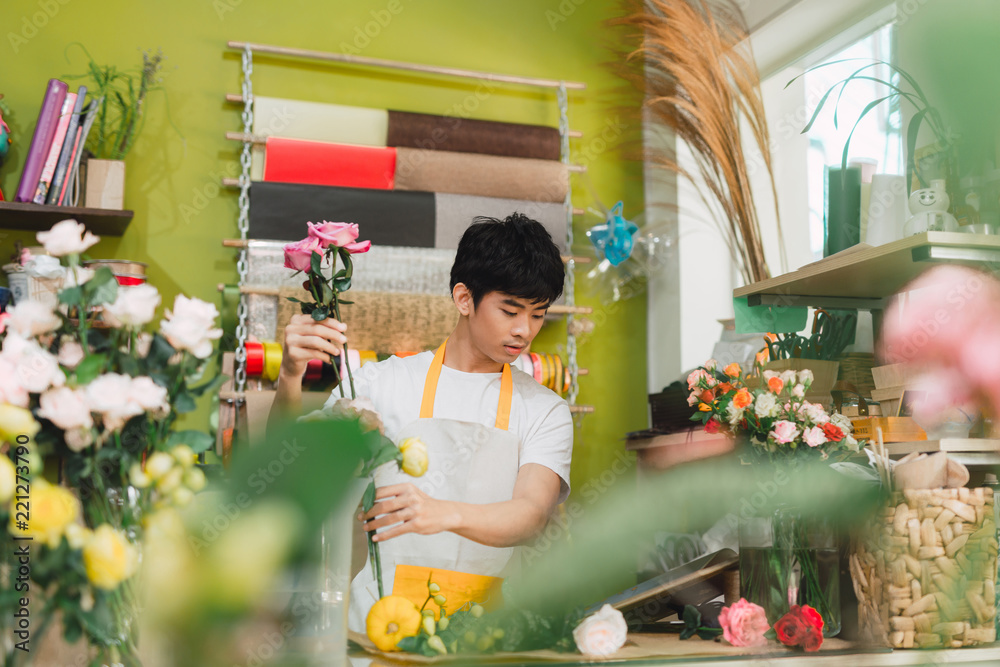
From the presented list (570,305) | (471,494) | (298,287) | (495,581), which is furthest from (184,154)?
(495,581)

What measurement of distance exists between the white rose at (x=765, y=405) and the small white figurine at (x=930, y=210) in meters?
0.33

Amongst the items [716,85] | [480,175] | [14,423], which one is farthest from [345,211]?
[14,423]

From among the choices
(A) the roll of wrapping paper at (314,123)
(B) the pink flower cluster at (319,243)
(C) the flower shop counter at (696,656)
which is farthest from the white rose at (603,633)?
(A) the roll of wrapping paper at (314,123)

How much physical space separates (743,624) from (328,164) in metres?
1.97

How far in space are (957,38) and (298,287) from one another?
7.03 ft

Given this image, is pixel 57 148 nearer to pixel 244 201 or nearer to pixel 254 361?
pixel 244 201

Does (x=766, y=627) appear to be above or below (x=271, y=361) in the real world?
below

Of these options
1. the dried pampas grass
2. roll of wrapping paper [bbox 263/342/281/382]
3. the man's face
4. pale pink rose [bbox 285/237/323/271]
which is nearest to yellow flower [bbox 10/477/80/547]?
pale pink rose [bbox 285/237/323/271]

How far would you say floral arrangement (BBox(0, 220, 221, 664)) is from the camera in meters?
0.46

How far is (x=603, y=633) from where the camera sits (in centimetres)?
69

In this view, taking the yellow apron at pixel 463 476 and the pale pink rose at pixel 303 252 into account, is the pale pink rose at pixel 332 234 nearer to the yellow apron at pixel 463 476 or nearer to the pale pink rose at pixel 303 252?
the pale pink rose at pixel 303 252

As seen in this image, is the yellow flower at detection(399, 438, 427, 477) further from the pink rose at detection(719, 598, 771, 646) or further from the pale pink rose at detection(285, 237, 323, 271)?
the pink rose at detection(719, 598, 771, 646)

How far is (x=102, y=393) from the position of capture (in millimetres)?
501

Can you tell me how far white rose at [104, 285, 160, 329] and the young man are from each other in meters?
0.57
